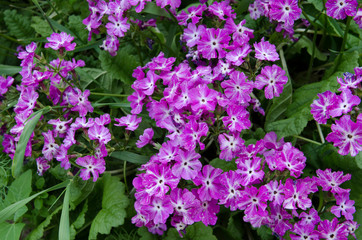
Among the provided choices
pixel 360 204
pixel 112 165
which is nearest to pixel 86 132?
pixel 112 165

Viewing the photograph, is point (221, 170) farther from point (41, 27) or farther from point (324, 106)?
point (41, 27)

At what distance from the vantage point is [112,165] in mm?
2250

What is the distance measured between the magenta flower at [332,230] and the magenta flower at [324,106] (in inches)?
16.6

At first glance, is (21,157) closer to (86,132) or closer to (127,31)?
(86,132)

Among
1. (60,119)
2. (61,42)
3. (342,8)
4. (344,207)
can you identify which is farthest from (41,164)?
(342,8)

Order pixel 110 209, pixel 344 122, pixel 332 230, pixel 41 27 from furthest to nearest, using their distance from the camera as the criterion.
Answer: pixel 41 27, pixel 110 209, pixel 332 230, pixel 344 122

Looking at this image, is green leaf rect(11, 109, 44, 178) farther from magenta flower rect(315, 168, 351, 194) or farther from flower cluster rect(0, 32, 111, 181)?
magenta flower rect(315, 168, 351, 194)

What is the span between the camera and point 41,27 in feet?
8.54

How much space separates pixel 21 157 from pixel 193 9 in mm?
1037

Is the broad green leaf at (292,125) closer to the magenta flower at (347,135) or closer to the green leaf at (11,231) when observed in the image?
the magenta flower at (347,135)

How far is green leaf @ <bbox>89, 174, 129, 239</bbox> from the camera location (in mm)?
1870

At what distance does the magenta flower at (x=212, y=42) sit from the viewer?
175 cm

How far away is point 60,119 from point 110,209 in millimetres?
511

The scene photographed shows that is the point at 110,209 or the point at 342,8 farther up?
A: the point at 342,8
